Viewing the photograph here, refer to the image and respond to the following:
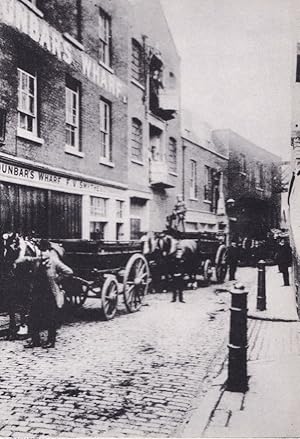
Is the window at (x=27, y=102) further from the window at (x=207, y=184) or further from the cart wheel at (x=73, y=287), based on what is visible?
the window at (x=207, y=184)

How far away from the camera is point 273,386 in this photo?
3.54 meters

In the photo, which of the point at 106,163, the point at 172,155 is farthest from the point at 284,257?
the point at 106,163

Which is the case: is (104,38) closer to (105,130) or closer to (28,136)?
(105,130)

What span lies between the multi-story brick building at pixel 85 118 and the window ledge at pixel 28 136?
0.02 meters

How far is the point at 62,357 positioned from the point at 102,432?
166cm

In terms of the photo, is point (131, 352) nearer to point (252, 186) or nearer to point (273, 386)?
point (273, 386)

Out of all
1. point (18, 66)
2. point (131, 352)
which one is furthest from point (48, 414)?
point (18, 66)

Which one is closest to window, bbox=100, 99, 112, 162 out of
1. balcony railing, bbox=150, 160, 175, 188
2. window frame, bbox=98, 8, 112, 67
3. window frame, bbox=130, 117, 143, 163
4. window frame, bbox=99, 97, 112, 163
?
window frame, bbox=99, 97, 112, 163

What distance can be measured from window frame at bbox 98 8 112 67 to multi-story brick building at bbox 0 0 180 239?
0.07ft

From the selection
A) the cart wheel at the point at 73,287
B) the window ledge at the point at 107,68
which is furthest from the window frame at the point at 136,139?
the cart wheel at the point at 73,287

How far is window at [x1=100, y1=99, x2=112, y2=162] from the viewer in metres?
9.75

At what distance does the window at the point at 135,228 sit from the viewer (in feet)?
31.9

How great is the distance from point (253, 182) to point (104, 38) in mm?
4845

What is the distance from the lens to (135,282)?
7.24 meters
